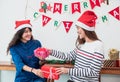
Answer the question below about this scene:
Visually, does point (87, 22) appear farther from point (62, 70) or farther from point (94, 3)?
point (94, 3)

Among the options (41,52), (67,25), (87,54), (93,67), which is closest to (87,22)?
(87,54)

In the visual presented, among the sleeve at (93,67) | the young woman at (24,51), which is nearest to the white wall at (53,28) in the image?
the young woman at (24,51)

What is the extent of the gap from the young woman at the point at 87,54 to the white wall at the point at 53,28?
60 centimetres

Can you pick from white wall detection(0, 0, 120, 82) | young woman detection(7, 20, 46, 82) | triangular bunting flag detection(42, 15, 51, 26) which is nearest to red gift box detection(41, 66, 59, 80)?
young woman detection(7, 20, 46, 82)

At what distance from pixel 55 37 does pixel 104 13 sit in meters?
0.60

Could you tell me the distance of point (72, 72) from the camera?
1.89m

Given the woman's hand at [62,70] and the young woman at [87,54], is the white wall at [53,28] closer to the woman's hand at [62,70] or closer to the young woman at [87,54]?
the young woman at [87,54]

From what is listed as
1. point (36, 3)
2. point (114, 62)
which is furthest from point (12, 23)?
point (114, 62)

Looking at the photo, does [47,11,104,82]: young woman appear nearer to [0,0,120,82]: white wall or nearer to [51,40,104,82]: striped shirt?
[51,40,104,82]: striped shirt

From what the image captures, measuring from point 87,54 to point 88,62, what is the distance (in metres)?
0.07

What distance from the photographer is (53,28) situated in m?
2.74

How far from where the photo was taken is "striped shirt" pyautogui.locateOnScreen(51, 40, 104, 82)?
1879 millimetres

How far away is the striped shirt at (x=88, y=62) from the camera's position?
6.16ft

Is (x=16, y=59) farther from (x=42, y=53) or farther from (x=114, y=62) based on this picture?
(x=114, y=62)
